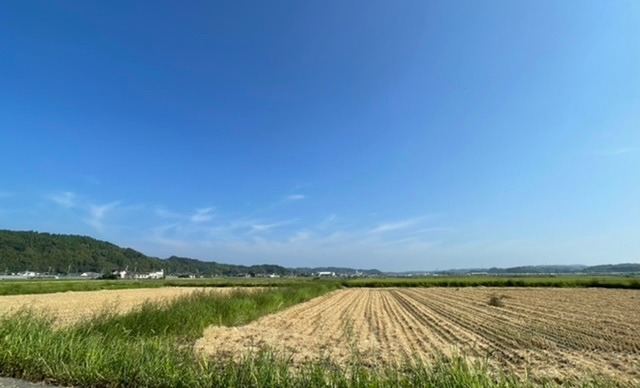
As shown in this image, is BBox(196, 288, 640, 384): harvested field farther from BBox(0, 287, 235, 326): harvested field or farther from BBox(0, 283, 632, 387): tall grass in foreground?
BBox(0, 287, 235, 326): harvested field

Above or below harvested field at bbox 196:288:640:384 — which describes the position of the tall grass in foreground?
above

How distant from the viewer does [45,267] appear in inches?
6668

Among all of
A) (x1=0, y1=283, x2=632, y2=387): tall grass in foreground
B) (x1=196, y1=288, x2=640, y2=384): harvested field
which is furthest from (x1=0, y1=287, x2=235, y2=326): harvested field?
(x1=196, y1=288, x2=640, y2=384): harvested field

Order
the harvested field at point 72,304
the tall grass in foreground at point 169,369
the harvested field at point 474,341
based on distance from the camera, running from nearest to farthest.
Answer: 1. the tall grass in foreground at point 169,369
2. the harvested field at point 474,341
3. the harvested field at point 72,304

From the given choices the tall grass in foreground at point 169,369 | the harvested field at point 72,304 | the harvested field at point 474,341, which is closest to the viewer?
the tall grass in foreground at point 169,369

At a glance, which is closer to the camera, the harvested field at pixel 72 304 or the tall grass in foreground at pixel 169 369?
the tall grass in foreground at pixel 169 369

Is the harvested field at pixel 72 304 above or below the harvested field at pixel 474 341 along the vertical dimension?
above

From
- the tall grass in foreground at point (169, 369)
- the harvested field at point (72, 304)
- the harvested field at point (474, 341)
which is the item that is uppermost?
the harvested field at point (72, 304)

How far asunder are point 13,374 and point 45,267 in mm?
204010

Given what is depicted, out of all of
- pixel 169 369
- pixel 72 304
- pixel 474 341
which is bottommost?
pixel 474 341

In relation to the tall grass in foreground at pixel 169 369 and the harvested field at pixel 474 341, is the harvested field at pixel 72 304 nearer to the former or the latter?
the tall grass in foreground at pixel 169 369

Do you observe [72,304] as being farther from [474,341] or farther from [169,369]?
[169,369]

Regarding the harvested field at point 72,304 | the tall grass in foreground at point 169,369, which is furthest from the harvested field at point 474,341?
the harvested field at point 72,304

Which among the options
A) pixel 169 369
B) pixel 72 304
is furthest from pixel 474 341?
pixel 72 304
